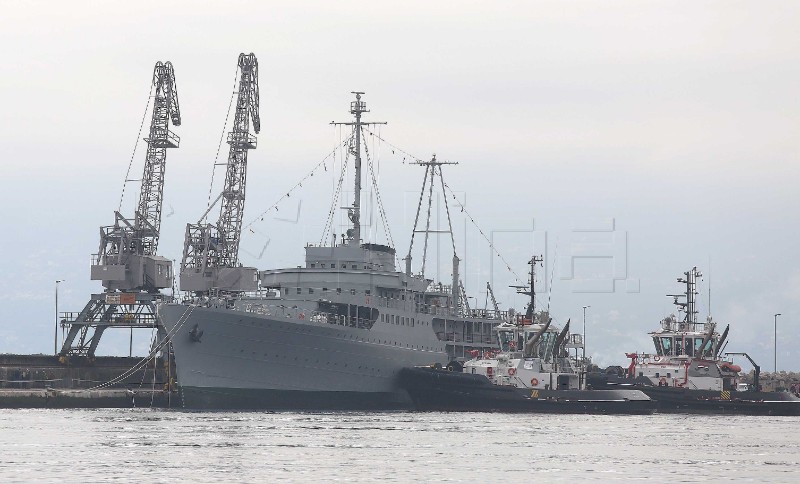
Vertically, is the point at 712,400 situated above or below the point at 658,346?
below

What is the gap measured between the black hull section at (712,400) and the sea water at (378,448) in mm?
9234

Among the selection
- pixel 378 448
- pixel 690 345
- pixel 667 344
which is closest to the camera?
pixel 378 448

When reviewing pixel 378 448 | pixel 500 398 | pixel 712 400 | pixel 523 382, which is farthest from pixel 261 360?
pixel 712 400

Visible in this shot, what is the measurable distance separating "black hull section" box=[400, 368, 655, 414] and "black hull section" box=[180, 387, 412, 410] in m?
4.76

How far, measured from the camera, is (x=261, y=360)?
86.8m

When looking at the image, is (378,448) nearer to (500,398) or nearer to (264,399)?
(264,399)

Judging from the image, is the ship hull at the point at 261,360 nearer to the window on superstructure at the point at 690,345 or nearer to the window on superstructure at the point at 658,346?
the window on superstructure at the point at 658,346

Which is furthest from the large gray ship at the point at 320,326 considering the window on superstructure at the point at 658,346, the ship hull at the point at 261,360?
the window on superstructure at the point at 658,346

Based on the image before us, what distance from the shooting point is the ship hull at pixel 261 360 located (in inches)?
3366

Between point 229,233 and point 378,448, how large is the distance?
62.3m

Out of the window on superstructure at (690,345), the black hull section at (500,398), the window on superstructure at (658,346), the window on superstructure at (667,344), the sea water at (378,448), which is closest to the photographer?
the sea water at (378,448)

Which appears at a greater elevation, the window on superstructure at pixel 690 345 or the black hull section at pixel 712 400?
the window on superstructure at pixel 690 345

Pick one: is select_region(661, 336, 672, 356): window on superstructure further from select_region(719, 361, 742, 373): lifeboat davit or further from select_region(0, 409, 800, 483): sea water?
select_region(0, 409, 800, 483): sea water

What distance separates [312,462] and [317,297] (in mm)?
42210
